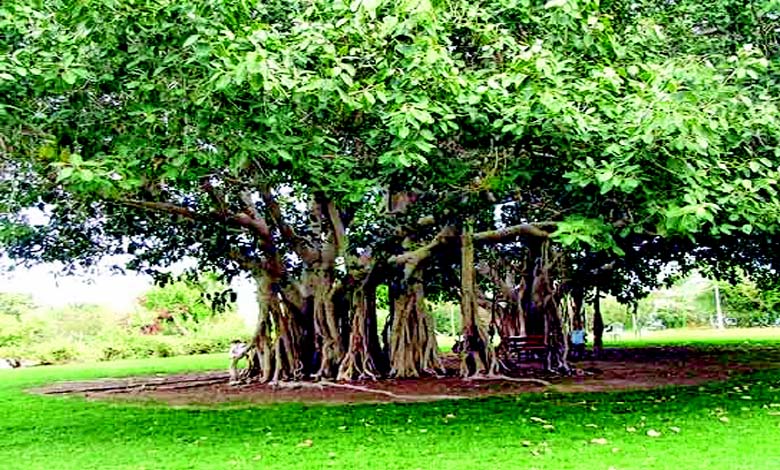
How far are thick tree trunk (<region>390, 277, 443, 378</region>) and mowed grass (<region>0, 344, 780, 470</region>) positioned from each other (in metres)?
3.22

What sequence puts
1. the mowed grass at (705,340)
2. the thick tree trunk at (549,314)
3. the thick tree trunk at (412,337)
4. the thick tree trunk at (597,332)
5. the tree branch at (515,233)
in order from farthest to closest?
the mowed grass at (705,340), the thick tree trunk at (597,332), the thick tree trunk at (549,314), the thick tree trunk at (412,337), the tree branch at (515,233)

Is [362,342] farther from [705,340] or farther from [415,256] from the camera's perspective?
[705,340]

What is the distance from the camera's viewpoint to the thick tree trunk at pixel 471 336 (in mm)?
10906

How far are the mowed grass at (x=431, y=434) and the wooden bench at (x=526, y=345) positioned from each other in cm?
392

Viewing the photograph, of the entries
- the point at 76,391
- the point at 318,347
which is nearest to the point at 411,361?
the point at 318,347

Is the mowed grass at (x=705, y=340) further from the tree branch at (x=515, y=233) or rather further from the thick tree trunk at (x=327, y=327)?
the thick tree trunk at (x=327, y=327)

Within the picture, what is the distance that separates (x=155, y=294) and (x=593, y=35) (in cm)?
2381

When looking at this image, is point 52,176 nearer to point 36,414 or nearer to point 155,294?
point 36,414

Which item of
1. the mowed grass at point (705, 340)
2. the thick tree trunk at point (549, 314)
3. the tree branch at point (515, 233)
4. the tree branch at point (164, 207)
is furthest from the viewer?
the mowed grass at point (705, 340)

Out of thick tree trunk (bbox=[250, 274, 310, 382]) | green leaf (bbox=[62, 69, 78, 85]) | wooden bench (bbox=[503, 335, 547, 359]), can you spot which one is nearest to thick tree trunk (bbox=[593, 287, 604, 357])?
wooden bench (bbox=[503, 335, 547, 359])

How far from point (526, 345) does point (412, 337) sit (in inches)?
94.4

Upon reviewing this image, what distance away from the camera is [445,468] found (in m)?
4.82

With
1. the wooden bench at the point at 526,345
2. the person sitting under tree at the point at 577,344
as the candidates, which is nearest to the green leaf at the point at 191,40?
the wooden bench at the point at 526,345

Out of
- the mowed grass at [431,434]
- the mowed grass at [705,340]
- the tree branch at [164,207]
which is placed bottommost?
the mowed grass at [431,434]
